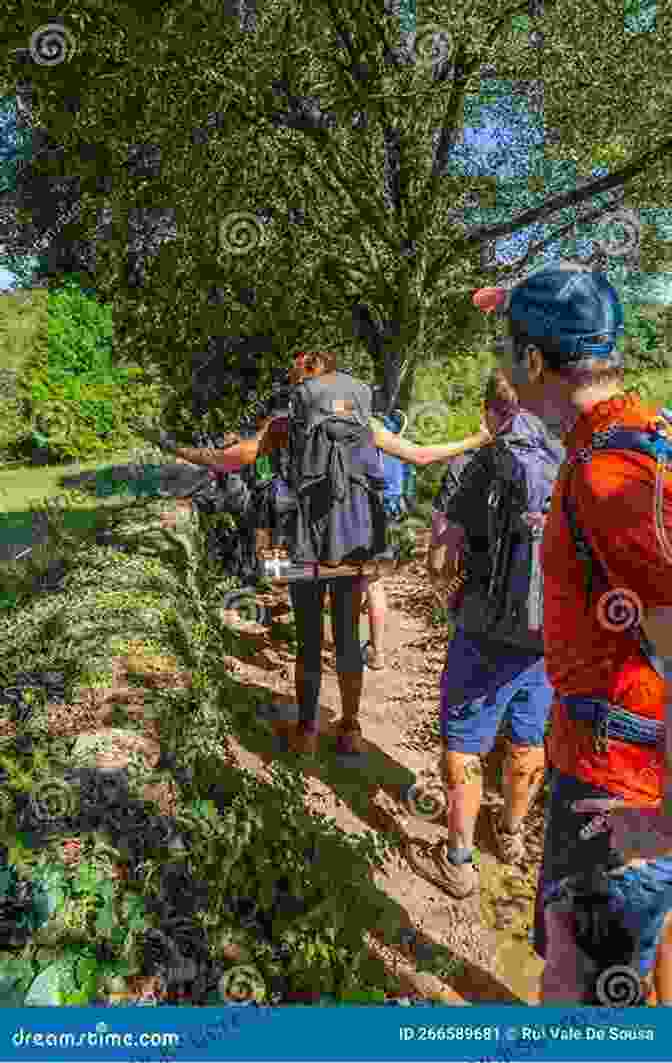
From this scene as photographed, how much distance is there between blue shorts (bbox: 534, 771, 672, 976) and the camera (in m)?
1.75

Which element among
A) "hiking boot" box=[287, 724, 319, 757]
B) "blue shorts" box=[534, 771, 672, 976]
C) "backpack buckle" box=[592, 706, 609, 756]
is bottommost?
"hiking boot" box=[287, 724, 319, 757]

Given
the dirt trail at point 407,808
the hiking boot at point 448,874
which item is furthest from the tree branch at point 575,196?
the hiking boot at point 448,874

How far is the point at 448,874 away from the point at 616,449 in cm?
242

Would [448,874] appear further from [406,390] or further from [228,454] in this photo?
[406,390]

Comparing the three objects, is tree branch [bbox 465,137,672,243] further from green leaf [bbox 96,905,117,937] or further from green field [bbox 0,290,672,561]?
green leaf [bbox 96,905,117,937]

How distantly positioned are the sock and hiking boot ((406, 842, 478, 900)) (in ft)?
0.04

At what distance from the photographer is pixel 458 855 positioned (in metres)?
3.57

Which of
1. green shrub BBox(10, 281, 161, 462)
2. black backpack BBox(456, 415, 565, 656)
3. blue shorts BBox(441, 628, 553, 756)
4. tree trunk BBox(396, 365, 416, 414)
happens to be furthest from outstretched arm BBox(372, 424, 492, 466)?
green shrub BBox(10, 281, 161, 462)

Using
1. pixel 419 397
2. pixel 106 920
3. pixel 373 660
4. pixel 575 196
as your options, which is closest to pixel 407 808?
pixel 373 660

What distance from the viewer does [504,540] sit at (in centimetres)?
330

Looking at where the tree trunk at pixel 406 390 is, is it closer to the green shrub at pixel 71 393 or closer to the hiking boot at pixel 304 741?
the hiking boot at pixel 304 741

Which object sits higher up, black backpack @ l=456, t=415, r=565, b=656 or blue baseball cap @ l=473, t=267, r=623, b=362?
blue baseball cap @ l=473, t=267, r=623, b=362

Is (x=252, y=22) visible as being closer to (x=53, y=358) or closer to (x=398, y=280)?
(x=398, y=280)

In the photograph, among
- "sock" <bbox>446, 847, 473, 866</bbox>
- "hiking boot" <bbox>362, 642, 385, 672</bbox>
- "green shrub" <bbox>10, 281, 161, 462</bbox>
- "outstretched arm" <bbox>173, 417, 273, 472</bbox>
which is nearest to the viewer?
"outstretched arm" <bbox>173, 417, 273, 472</bbox>
